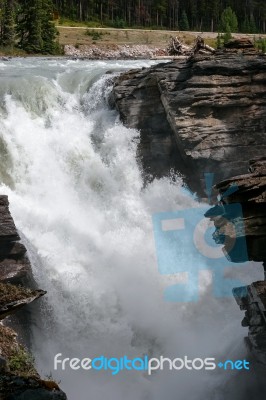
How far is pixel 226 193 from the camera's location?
12.8 m

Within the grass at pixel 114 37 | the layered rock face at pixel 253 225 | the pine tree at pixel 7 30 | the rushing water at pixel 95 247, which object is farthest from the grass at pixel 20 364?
the grass at pixel 114 37

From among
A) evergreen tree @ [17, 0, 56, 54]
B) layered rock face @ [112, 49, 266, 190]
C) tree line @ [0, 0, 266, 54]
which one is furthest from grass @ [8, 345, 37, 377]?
tree line @ [0, 0, 266, 54]

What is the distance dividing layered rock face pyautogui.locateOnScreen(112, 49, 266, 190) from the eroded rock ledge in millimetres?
10079

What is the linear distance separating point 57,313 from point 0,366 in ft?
22.0

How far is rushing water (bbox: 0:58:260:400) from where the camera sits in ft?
49.3

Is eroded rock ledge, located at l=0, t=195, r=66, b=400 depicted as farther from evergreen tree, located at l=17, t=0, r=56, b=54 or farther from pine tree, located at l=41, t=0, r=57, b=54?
pine tree, located at l=41, t=0, r=57, b=54

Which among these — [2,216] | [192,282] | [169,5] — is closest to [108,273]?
[192,282]

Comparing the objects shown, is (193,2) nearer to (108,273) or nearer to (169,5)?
(169,5)

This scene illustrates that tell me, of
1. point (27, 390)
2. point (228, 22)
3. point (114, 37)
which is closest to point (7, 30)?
point (114, 37)

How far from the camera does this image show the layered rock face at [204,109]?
73.9ft

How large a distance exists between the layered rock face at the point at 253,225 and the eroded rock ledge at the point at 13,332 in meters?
5.26

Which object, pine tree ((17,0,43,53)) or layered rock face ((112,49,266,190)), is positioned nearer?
layered rock face ((112,49,266,190))

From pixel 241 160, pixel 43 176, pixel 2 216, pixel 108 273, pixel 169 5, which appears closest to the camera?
pixel 2 216

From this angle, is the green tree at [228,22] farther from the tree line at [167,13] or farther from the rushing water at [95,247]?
the rushing water at [95,247]
